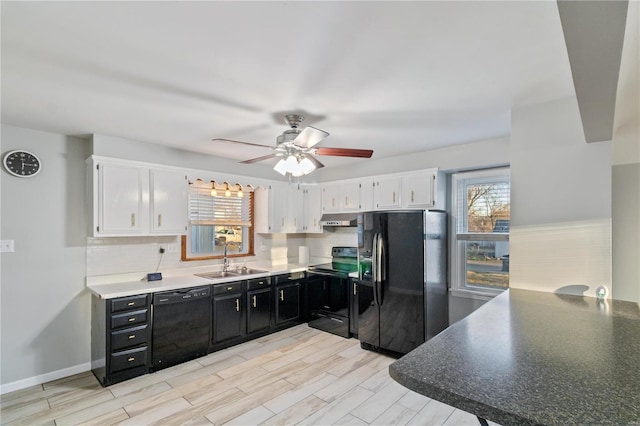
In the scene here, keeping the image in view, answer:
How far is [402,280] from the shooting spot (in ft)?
11.9

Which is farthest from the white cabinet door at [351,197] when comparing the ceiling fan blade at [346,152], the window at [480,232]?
the ceiling fan blade at [346,152]

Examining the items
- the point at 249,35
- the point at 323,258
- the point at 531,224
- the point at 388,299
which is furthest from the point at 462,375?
the point at 323,258

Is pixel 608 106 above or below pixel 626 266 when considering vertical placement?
above

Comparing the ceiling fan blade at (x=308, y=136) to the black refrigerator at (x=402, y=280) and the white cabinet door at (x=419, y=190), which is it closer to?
the black refrigerator at (x=402, y=280)

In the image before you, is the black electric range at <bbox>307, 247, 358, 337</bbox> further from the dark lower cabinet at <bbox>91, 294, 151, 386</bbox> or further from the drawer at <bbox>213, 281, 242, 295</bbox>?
the dark lower cabinet at <bbox>91, 294, 151, 386</bbox>

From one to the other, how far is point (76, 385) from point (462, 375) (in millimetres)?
3668

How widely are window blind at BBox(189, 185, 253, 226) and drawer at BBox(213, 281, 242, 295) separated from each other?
3.30ft

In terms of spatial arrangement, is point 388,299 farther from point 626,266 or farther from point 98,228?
point 98,228

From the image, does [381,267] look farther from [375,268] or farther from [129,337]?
[129,337]

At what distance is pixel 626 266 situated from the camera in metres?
2.18

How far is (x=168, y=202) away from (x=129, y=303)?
1.22 metres

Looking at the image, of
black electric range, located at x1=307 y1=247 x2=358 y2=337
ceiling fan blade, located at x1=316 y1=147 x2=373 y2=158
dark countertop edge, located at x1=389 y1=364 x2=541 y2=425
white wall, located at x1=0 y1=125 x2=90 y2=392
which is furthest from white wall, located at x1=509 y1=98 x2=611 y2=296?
white wall, located at x1=0 y1=125 x2=90 y2=392

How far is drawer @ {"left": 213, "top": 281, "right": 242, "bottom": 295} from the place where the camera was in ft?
12.4

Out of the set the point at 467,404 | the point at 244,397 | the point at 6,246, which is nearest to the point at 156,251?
the point at 6,246
